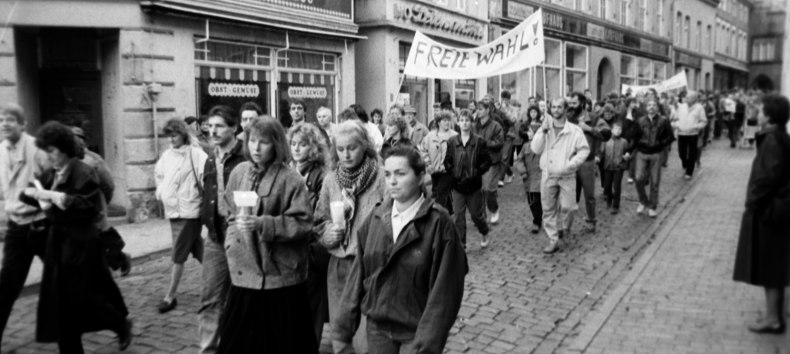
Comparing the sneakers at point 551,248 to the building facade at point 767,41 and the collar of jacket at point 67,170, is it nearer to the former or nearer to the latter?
the collar of jacket at point 67,170

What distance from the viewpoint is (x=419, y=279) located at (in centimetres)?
356

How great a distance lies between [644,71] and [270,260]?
36.0 meters

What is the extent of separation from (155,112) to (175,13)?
1678 mm

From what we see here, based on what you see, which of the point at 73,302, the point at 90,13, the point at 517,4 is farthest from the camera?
the point at 517,4

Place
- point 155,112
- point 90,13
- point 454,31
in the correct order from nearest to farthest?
point 90,13, point 155,112, point 454,31

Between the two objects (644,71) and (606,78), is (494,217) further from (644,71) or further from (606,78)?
(644,71)

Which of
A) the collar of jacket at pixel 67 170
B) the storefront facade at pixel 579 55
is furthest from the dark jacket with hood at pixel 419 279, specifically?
the storefront facade at pixel 579 55

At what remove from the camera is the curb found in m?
5.92

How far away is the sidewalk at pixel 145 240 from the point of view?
357 inches

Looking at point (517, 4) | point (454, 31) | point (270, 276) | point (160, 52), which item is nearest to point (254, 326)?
point (270, 276)

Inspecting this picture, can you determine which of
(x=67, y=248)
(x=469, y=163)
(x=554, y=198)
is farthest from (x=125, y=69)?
(x=67, y=248)

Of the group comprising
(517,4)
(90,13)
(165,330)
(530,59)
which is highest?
(517,4)

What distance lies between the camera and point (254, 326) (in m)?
4.32

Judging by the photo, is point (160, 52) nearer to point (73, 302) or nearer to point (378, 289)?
point (73, 302)
